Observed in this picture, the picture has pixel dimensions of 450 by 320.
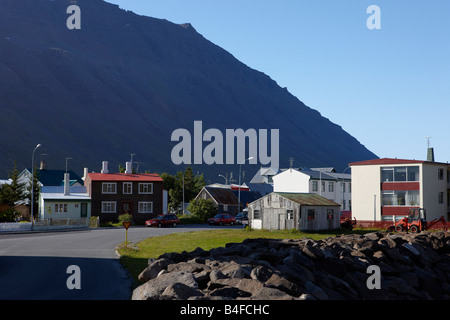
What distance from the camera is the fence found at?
57547 millimetres

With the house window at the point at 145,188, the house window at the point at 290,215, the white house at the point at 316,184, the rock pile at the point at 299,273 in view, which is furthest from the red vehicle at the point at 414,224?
the house window at the point at 145,188

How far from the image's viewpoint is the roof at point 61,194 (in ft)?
237

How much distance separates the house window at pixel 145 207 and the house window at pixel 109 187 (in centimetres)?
447

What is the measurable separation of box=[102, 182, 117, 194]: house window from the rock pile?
50.1 meters

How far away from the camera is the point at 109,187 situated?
76750 millimetres

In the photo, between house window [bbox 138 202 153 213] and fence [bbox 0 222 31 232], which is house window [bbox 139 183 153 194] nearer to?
house window [bbox 138 202 153 213]

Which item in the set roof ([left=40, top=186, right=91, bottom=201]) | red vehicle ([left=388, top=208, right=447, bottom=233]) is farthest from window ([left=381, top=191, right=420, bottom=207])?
roof ([left=40, top=186, right=91, bottom=201])

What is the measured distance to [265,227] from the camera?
58625 millimetres

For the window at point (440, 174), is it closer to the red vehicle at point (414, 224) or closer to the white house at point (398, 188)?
the white house at point (398, 188)

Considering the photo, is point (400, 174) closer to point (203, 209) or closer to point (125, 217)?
point (203, 209)

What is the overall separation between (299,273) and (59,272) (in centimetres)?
1080

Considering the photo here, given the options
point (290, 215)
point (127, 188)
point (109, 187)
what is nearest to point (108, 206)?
point (109, 187)
